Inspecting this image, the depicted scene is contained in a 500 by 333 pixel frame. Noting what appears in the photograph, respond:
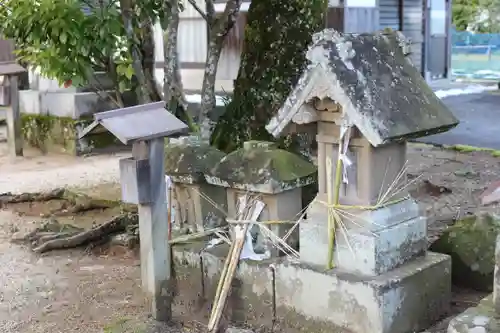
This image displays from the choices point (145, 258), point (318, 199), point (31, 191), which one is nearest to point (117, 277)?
point (145, 258)

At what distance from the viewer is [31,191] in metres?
8.43

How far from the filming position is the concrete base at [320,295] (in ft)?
12.6

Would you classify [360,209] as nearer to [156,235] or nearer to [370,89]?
[370,89]

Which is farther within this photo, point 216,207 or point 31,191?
point 31,191

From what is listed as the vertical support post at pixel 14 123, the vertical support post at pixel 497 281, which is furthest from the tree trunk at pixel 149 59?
the vertical support post at pixel 14 123

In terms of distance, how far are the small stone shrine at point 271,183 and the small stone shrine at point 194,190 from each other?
0.30 meters

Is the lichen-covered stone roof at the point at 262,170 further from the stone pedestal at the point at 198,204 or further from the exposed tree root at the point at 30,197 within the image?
the exposed tree root at the point at 30,197

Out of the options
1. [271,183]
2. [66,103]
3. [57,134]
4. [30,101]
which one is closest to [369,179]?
[271,183]

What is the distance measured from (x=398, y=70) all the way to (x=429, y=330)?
5.47 feet

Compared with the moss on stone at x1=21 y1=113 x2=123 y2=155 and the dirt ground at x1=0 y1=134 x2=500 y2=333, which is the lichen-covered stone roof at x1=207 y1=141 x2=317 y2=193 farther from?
the moss on stone at x1=21 y1=113 x2=123 y2=155

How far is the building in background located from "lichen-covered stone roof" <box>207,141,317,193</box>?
4879mm

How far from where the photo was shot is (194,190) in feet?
16.5

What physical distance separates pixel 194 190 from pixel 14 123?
683 centimetres

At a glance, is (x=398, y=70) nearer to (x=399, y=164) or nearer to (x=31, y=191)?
(x=399, y=164)
